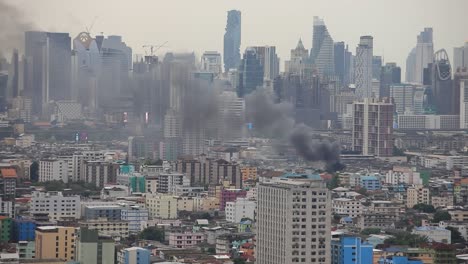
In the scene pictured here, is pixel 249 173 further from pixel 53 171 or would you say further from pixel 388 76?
pixel 388 76

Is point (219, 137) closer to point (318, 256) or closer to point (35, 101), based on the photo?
point (35, 101)

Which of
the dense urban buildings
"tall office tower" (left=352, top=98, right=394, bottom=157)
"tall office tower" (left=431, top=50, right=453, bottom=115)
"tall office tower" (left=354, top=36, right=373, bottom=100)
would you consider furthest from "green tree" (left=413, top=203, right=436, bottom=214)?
"tall office tower" (left=431, top=50, right=453, bottom=115)

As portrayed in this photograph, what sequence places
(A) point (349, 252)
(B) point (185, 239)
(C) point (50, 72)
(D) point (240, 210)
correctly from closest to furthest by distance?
(A) point (349, 252) < (B) point (185, 239) < (D) point (240, 210) < (C) point (50, 72)

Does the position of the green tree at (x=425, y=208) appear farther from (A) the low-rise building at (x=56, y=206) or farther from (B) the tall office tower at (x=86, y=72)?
(B) the tall office tower at (x=86, y=72)

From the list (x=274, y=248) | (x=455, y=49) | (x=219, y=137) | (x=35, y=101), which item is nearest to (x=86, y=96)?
(x=35, y=101)

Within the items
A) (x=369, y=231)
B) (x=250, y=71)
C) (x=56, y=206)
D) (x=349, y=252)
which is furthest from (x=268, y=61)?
(x=349, y=252)

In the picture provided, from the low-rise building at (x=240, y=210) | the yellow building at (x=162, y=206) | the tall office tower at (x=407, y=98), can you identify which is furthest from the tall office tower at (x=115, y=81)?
the tall office tower at (x=407, y=98)
